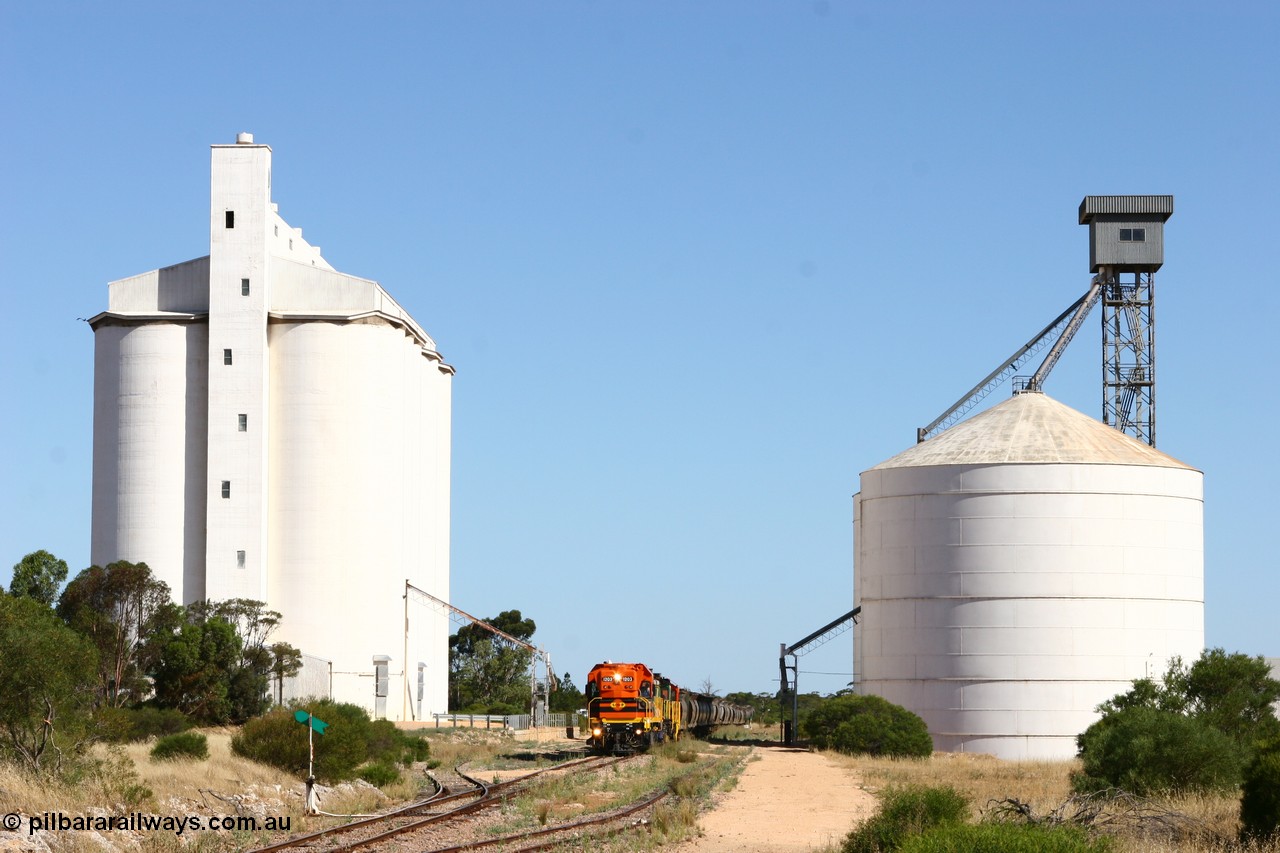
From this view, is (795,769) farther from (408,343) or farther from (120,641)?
(408,343)

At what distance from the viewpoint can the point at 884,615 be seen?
204 ft

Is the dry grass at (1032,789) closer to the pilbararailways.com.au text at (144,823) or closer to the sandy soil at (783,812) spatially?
the sandy soil at (783,812)

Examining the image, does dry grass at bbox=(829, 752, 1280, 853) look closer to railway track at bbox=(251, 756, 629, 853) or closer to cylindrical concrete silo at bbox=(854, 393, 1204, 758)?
cylindrical concrete silo at bbox=(854, 393, 1204, 758)

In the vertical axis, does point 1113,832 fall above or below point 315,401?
below

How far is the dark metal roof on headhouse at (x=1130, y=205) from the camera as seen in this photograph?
83625mm

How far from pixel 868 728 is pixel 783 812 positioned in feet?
86.2

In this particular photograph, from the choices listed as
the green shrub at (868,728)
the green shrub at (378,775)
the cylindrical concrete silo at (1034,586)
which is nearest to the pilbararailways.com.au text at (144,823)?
the green shrub at (378,775)

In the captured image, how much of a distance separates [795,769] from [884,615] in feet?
62.0

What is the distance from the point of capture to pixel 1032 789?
113ft

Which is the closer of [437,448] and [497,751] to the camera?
[497,751]

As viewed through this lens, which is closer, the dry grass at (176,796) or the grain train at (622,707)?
the dry grass at (176,796)

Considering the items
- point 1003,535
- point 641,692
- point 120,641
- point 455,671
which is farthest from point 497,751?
point 455,671

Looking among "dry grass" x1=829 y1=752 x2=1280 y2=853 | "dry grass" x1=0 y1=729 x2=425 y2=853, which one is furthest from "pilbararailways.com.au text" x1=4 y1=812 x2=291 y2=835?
"dry grass" x1=829 y1=752 x2=1280 y2=853

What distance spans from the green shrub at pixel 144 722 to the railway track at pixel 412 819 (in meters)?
8.96
